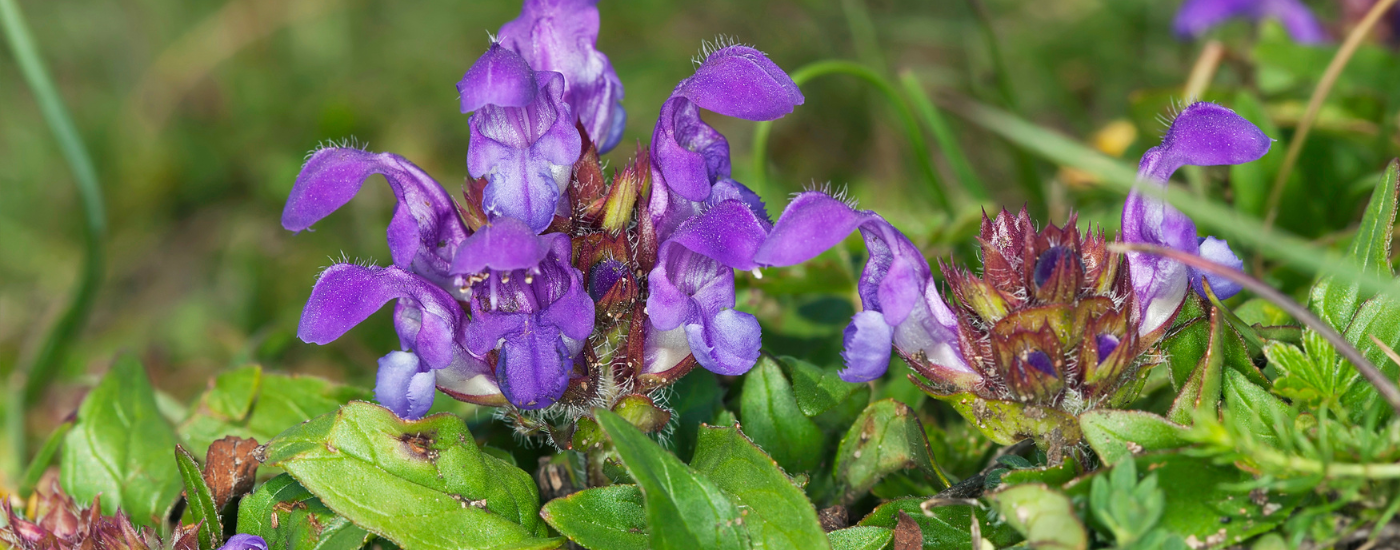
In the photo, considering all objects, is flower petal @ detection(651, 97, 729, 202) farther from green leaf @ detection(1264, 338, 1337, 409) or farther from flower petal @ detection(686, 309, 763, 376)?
green leaf @ detection(1264, 338, 1337, 409)

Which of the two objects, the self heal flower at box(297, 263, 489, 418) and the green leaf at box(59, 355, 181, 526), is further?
the green leaf at box(59, 355, 181, 526)

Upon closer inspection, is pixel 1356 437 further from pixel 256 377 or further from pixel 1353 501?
pixel 256 377

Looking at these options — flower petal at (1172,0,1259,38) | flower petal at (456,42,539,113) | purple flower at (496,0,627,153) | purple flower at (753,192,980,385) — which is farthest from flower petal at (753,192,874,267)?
flower petal at (1172,0,1259,38)

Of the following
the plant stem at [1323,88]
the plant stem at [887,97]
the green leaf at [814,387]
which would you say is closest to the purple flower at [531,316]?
the green leaf at [814,387]

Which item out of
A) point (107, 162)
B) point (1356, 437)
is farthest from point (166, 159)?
point (1356, 437)

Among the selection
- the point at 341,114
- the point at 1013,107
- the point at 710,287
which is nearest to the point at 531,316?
the point at 710,287

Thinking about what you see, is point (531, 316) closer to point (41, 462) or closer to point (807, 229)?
point (807, 229)

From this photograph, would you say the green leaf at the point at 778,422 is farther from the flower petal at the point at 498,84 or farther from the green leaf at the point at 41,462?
the green leaf at the point at 41,462
